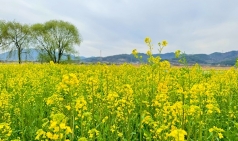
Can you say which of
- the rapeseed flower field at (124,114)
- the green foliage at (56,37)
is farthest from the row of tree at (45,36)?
the rapeseed flower field at (124,114)

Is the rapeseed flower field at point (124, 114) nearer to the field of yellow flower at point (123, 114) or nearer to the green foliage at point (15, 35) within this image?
the field of yellow flower at point (123, 114)

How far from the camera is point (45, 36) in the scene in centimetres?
5281

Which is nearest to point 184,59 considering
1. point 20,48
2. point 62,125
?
point 62,125

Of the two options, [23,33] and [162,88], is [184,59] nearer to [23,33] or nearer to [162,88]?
[162,88]

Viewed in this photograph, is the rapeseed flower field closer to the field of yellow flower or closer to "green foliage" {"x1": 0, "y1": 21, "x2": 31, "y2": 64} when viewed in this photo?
the field of yellow flower

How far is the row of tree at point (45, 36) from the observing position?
172ft

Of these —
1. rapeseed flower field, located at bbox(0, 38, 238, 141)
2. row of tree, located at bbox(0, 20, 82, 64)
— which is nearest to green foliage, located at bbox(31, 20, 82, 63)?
row of tree, located at bbox(0, 20, 82, 64)

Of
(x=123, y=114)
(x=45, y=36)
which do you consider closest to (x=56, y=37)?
(x=45, y=36)

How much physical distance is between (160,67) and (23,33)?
180ft

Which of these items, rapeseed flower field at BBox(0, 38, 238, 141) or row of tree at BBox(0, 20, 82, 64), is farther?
row of tree at BBox(0, 20, 82, 64)

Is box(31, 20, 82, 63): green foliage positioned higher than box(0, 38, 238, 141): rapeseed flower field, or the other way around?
box(31, 20, 82, 63): green foliage

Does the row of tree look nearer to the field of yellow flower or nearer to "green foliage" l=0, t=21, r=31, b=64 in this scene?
"green foliage" l=0, t=21, r=31, b=64

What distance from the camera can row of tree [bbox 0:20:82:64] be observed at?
5253cm

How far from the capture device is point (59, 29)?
5422 centimetres
